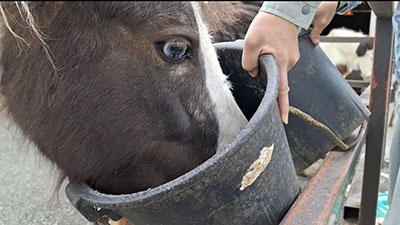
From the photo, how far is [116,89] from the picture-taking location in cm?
91

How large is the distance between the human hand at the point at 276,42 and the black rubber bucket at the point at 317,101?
278 millimetres

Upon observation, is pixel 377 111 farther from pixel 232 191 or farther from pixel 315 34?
pixel 232 191

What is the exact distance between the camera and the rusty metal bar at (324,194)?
0.80 m

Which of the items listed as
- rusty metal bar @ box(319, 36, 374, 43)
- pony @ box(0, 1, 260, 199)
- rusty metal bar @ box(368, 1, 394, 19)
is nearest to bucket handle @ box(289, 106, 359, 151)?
pony @ box(0, 1, 260, 199)

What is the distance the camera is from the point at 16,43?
37.4 inches

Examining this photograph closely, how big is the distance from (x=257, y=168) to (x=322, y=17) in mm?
476

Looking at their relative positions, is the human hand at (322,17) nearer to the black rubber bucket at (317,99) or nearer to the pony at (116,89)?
the black rubber bucket at (317,99)

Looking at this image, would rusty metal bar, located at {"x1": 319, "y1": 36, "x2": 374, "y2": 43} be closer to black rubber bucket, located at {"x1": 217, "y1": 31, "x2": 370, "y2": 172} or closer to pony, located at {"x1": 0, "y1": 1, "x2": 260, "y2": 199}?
black rubber bucket, located at {"x1": 217, "y1": 31, "x2": 370, "y2": 172}

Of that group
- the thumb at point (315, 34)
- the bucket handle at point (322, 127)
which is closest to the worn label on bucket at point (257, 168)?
the bucket handle at point (322, 127)

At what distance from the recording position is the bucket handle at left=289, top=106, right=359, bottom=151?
1.12 meters

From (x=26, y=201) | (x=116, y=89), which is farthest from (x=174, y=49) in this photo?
(x=26, y=201)

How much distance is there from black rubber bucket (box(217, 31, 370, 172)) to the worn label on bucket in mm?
391

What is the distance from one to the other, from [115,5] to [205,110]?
0.95 feet

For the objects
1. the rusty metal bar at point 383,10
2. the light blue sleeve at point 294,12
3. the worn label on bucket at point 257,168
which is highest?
the light blue sleeve at point 294,12
